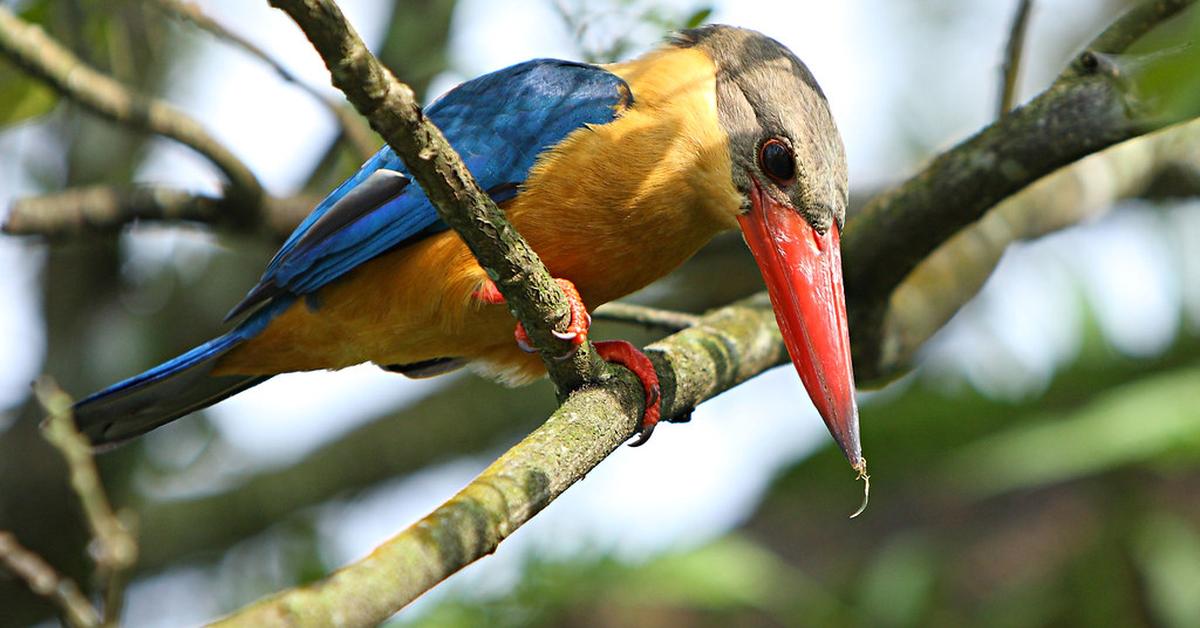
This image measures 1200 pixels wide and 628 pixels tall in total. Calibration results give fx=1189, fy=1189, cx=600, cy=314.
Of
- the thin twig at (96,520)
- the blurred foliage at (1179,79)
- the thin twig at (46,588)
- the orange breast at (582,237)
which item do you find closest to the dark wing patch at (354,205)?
the orange breast at (582,237)

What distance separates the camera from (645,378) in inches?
112

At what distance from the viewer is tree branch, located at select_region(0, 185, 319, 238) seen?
13.3 ft

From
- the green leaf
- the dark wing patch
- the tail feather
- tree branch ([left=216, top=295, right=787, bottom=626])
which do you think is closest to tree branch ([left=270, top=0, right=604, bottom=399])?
tree branch ([left=216, top=295, right=787, bottom=626])

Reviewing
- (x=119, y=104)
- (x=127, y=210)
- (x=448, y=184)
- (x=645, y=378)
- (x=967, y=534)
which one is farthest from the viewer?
(x=967, y=534)

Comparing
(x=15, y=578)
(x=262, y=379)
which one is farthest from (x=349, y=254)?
(x=15, y=578)

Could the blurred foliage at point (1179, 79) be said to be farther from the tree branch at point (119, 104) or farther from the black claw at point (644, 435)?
the tree branch at point (119, 104)

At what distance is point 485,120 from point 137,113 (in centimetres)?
137

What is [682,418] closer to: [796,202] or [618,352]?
[618,352]

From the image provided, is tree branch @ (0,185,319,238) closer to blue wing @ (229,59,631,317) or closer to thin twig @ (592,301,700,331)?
blue wing @ (229,59,631,317)

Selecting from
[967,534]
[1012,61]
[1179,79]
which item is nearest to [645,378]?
[1012,61]

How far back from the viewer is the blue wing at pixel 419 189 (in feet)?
10.8

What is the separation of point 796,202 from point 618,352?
0.64 metres

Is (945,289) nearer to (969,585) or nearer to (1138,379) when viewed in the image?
(1138,379)

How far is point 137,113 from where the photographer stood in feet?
13.3
